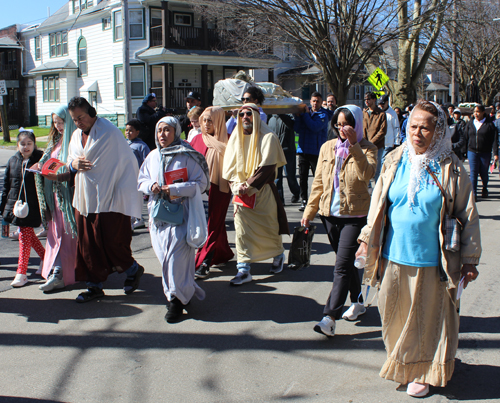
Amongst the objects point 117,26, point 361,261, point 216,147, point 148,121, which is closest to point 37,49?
point 117,26

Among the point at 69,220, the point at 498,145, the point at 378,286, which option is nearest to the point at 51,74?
the point at 498,145

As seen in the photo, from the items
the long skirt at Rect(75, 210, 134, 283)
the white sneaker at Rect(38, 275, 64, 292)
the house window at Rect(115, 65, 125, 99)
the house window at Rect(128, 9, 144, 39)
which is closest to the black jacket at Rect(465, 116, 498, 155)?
the long skirt at Rect(75, 210, 134, 283)

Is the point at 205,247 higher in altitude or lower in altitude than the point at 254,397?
higher

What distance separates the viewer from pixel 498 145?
12.2 metres

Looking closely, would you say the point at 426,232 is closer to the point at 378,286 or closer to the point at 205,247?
the point at 378,286

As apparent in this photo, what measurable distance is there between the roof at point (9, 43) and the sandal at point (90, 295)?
42.0 meters

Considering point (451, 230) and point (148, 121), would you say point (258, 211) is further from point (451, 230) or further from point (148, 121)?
point (148, 121)

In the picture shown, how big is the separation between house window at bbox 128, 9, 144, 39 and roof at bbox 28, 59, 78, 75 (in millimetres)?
7109

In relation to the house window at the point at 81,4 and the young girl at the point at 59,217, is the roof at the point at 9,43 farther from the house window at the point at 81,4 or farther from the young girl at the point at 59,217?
the young girl at the point at 59,217

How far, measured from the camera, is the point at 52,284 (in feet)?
17.7

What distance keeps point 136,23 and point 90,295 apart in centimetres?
2734

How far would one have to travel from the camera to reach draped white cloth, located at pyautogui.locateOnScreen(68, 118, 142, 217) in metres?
5.05

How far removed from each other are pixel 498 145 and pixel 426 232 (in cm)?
1022

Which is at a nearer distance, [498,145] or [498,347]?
[498,347]
